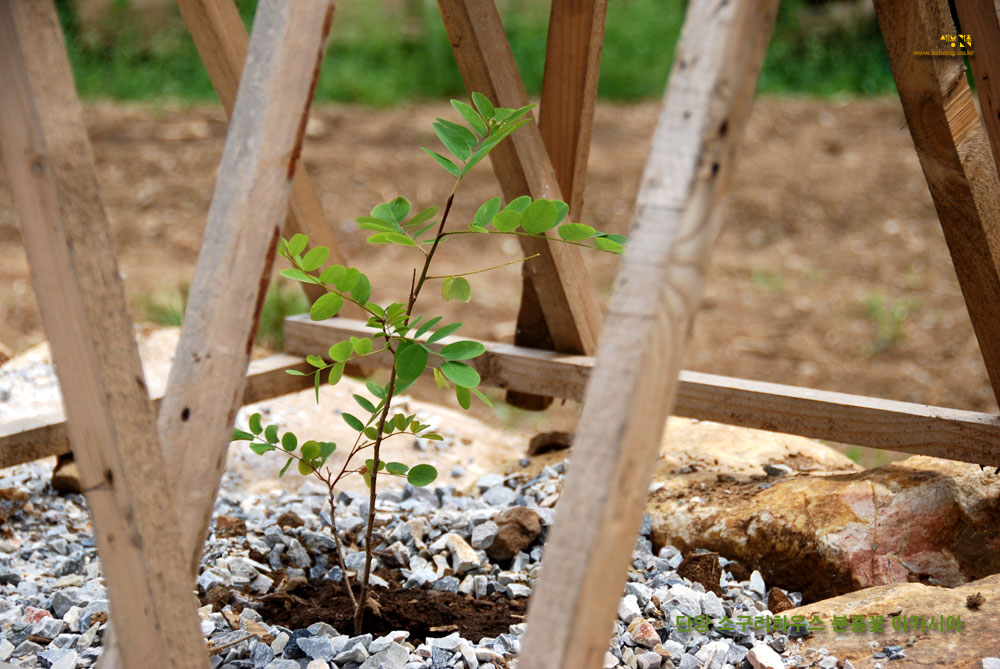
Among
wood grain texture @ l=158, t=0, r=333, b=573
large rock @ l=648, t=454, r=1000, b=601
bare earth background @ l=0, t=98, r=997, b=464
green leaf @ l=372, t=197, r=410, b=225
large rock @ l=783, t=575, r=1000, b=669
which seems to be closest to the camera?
wood grain texture @ l=158, t=0, r=333, b=573

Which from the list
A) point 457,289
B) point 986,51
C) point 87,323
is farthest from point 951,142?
point 87,323

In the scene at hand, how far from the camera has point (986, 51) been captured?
1.67 m

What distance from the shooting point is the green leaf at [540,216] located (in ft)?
4.27

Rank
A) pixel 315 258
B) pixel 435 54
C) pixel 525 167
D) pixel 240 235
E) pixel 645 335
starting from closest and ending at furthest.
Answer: pixel 645 335
pixel 240 235
pixel 315 258
pixel 525 167
pixel 435 54

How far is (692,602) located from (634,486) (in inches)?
34.0

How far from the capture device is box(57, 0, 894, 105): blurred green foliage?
8.73m

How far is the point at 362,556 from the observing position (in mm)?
1974

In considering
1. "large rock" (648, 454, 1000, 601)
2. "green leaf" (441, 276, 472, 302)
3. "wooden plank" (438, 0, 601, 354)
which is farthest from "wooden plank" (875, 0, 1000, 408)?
"green leaf" (441, 276, 472, 302)

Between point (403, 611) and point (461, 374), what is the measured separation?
23.1 inches

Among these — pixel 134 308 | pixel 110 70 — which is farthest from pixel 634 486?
pixel 110 70

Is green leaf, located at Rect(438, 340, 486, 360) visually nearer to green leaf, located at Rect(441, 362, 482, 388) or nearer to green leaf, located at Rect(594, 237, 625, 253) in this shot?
green leaf, located at Rect(441, 362, 482, 388)

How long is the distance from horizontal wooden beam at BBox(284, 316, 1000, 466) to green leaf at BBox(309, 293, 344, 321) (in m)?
0.92

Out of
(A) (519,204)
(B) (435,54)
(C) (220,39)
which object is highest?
(B) (435,54)

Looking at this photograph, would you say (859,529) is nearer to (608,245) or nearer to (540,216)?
(608,245)
